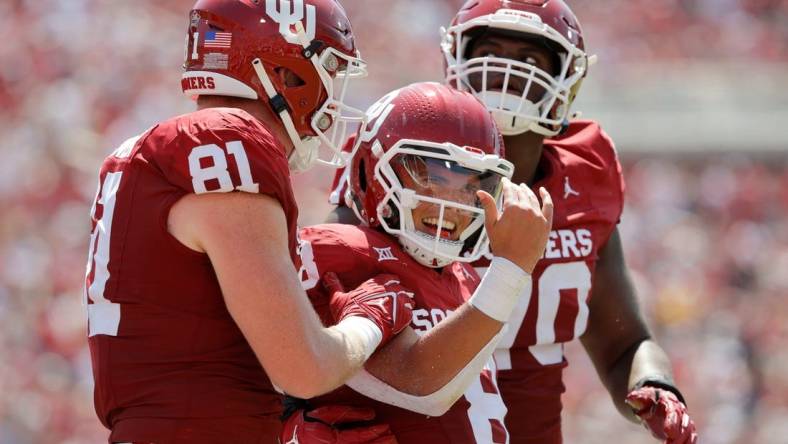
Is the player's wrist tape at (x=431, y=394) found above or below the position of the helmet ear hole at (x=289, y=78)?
below

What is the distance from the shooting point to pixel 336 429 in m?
2.70

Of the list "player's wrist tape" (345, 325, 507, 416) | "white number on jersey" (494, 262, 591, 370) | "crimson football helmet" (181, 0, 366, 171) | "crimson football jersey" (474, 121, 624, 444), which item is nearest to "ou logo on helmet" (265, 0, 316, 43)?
"crimson football helmet" (181, 0, 366, 171)

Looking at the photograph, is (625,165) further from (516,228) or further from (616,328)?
(516,228)

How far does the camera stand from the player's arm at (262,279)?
2.25 m

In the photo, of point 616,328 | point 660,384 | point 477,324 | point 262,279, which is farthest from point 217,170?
point 616,328

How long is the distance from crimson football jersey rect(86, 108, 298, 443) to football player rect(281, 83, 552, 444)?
329mm

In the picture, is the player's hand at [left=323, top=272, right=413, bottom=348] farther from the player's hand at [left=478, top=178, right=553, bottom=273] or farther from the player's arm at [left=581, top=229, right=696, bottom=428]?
the player's arm at [left=581, top=229, right=696, bottom=428]

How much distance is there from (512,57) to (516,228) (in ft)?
3.61

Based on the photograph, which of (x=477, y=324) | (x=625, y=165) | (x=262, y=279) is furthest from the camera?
(x=625, y=165)

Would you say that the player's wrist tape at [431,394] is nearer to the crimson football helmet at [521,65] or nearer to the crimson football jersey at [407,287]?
the crimson football jersey at [407,287]

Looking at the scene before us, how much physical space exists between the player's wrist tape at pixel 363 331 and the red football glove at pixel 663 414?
1009 millimetres

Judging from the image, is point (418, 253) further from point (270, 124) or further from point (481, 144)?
point (270, 124)

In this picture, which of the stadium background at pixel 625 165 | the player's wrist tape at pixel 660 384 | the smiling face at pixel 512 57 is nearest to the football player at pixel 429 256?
the smiling face at pixel 512 57

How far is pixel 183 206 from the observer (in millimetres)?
2295
